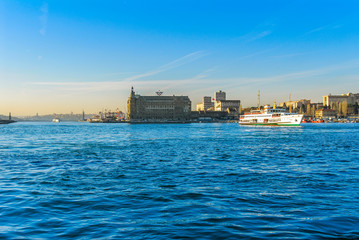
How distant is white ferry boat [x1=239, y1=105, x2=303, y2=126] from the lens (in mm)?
99812

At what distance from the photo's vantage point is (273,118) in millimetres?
107375

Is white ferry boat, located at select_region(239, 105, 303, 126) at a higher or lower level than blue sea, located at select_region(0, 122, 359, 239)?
higher

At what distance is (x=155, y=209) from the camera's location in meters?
10.4

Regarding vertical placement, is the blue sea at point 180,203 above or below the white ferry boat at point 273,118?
below

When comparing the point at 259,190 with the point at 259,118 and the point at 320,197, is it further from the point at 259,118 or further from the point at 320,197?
the point at 259,118

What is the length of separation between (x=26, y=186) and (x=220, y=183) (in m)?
8.95

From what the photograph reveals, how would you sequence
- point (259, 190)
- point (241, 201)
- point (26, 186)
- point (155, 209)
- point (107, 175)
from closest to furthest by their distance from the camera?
1. point (155, 209)
2. point (241, 201)
3. point (259, 190)
4. point (26, 186)
5. point (107, 175)

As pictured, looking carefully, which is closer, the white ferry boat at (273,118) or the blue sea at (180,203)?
the blue sea at (180,203)

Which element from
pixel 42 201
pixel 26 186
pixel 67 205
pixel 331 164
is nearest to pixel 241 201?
pixel 67 205

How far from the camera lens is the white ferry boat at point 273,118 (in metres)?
99.8

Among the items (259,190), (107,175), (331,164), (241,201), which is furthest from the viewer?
(331,164)

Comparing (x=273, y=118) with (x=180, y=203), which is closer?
(x=180, y=203)

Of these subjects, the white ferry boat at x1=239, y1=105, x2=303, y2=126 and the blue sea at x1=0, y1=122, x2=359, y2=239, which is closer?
the blue sea at x1=0, y1=122, x2=359, y2=239

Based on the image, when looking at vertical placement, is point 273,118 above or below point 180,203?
above
